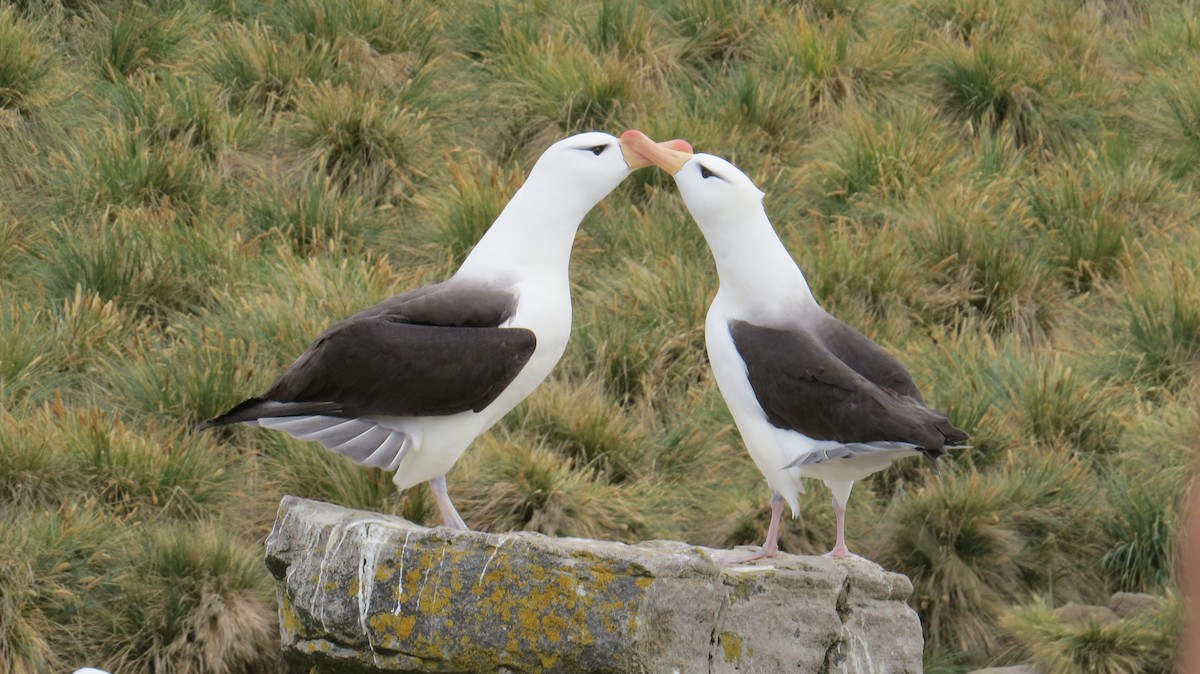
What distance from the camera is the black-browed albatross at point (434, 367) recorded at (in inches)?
211

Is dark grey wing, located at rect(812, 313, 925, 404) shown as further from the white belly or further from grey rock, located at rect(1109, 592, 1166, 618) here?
grey rock, located at rect(1109, 592, 1166, 618)

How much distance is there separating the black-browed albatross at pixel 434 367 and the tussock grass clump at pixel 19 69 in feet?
16.7

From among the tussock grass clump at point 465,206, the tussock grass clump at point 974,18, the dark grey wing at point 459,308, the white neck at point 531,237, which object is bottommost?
the tussock grass clump at point 465,206

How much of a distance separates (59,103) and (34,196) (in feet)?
2.62

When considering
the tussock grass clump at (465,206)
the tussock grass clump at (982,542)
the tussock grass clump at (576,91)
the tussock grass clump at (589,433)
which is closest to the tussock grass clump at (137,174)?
the tussock grass clump at (465,206)

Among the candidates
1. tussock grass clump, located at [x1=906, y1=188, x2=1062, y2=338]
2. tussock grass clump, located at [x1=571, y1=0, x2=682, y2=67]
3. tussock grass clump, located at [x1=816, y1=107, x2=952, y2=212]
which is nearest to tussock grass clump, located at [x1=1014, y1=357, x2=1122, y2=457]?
tussock grass clump, located at [x1=906, y1=188, x2=1062, y2=338]

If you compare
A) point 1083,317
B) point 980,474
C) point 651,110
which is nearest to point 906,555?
point 980,474

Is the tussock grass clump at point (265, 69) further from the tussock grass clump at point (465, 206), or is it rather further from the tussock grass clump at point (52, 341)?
the tussock grass clump at point (52, 341)

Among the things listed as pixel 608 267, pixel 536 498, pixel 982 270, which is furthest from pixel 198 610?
pixel 982 270

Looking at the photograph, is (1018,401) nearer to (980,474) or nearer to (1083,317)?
(980,474)

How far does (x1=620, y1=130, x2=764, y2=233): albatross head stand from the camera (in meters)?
5.69

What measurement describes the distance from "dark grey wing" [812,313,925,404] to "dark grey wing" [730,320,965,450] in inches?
3.0

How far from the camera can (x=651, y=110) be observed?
10109 mm

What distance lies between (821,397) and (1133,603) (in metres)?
2.46
